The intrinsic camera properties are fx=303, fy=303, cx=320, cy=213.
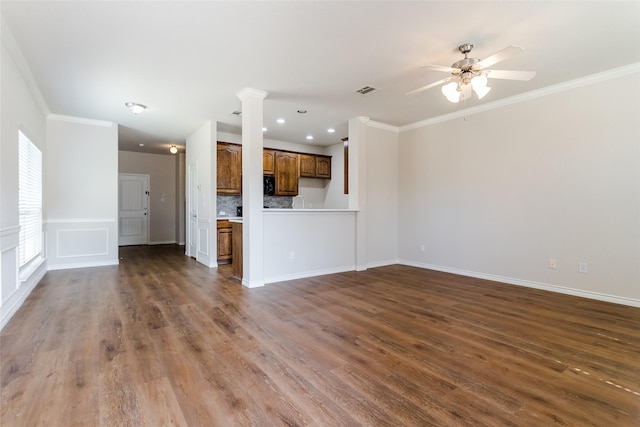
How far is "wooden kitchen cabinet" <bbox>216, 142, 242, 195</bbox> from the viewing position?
20.3 feet

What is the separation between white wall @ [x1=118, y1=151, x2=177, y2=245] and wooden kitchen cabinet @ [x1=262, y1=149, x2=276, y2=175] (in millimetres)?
3891

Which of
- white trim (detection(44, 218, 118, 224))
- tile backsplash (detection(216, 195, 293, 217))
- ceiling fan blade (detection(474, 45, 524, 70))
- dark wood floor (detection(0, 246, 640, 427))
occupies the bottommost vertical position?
dark wood floor (detection(0, 246, 640, 427))

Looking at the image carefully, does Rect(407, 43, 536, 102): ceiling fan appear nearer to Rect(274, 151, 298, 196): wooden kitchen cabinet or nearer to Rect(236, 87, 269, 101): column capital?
Rect(236, 87, 269, 101): column capital

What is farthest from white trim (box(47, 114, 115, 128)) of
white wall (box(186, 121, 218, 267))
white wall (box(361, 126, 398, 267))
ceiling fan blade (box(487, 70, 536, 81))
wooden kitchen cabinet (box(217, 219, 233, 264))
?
ceiling fan blade (box(487, 70, 536, 81))

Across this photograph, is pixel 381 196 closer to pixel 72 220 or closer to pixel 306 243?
pixel 306 243

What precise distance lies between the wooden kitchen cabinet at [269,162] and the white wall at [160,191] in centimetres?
389

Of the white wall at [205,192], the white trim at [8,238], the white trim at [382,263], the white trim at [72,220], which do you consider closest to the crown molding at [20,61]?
the white trim at [8,238]

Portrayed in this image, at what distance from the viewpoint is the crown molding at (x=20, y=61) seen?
2.64m

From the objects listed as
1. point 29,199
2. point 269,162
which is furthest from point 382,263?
point 29,199

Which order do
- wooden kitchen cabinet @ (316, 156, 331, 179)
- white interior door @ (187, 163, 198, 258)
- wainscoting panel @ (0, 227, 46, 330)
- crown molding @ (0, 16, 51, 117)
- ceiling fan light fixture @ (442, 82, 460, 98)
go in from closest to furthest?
1. crown molding @ (0, 16, 51, 117)
2. wainscoting panel @ (0, 227, 46, 330)
3. ceiling fan light fixture @ (442, 82, 460, 98)
4. white interior door @ (187, 163, 198, 258)
5. wooden kitchen cabinet @ (316, 156, 331, 179)

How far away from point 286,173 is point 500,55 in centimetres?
511

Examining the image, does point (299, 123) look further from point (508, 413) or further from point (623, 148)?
point (508, 413)

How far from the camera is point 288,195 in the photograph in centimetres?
733

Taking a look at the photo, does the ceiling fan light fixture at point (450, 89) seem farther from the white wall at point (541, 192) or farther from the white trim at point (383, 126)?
the white trim at point (383, 126)
